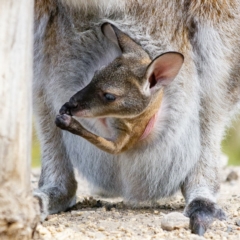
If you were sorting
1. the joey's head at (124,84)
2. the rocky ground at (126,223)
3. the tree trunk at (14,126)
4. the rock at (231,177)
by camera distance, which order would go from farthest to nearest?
the rock at (231,177)
the joey's head at (124,84)
the rocky ground at (126,223)
the tree trunk at (14,126)

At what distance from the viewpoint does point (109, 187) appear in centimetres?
415

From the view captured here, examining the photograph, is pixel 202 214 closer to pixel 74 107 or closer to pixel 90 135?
pixel 90 135

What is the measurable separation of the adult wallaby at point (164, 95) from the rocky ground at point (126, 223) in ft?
0.34

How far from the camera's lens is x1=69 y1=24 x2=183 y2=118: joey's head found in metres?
3.33

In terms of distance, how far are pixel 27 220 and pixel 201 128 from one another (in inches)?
65.2

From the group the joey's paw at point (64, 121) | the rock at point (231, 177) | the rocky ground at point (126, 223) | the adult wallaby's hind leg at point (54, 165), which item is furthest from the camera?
the rock at point (231, 177)

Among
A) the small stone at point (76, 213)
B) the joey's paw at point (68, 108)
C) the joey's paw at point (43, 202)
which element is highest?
the joey's paw at point (68, 108)

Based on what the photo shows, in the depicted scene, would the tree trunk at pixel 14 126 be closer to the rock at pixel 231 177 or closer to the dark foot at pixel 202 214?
the dark foot at pixel 202 214

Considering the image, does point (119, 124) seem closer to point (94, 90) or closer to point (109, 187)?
point (94, 90)

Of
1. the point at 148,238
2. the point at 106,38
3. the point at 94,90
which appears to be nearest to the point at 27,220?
the point at 148,238

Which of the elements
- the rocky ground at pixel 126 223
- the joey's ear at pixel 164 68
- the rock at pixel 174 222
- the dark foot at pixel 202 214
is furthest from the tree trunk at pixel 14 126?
the dark foot at pixel 202 214

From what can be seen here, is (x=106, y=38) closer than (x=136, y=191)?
Yes

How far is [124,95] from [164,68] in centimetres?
25

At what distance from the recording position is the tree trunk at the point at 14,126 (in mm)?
2539
